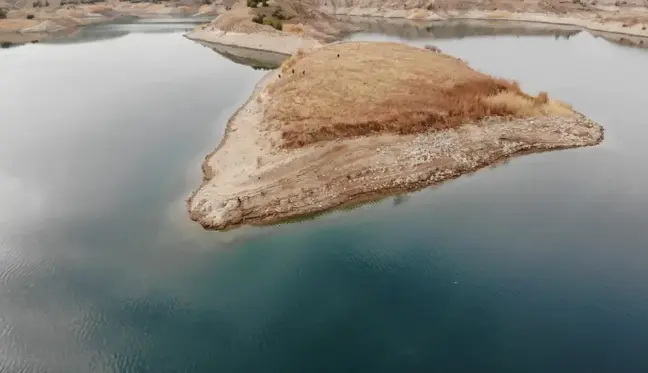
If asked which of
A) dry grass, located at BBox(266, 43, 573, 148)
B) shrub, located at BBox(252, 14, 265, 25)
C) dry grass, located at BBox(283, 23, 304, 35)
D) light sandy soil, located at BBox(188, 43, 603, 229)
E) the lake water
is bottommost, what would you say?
the lake water

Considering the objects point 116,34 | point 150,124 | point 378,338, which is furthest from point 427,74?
point 116,34

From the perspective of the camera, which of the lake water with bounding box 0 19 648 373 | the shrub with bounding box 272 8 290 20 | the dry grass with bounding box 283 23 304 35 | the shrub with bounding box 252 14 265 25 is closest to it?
the lake water with bounding box 0 19 648 373

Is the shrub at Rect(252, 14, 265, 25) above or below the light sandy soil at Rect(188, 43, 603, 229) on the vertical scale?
above

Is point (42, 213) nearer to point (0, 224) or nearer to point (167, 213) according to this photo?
point (0, 224)

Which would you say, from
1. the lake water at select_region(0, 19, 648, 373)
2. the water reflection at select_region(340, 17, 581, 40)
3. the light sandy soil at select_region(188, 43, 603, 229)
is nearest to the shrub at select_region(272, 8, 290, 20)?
the water reflection at select_region(340, 17, 581, 40)

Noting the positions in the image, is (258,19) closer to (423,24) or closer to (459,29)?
(459,29)

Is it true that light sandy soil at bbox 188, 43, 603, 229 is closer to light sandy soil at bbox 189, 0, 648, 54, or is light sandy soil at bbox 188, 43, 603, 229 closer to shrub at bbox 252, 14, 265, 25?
light sandy soil at bbox 189, 0, 648, 54
